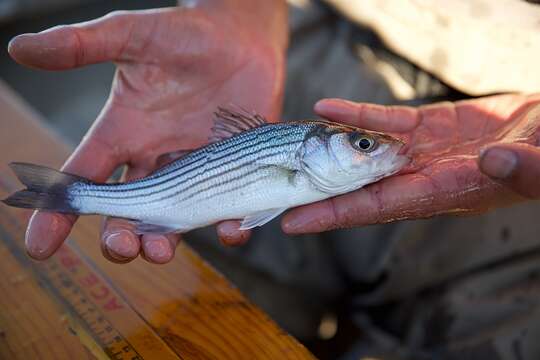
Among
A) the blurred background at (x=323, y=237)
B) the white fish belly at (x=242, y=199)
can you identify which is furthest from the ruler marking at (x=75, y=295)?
the blurred background at (x=323, y=237)

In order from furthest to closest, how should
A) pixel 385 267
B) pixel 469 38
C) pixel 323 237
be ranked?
pixel 323 237
pixel 385 267
pixel 469 38

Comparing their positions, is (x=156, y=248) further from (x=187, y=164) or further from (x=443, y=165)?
(x=443, y=165)

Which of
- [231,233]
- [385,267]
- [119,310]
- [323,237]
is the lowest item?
[323,237]

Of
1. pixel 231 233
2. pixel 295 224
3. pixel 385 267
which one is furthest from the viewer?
pixel 385 267

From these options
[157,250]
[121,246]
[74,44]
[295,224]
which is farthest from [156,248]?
[74,44]

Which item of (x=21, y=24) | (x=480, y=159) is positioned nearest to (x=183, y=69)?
(x=480, y=159)

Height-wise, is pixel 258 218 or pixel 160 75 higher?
pixel 160 75

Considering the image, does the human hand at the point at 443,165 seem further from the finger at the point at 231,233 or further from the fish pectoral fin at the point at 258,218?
the finger at the point at 231,233
